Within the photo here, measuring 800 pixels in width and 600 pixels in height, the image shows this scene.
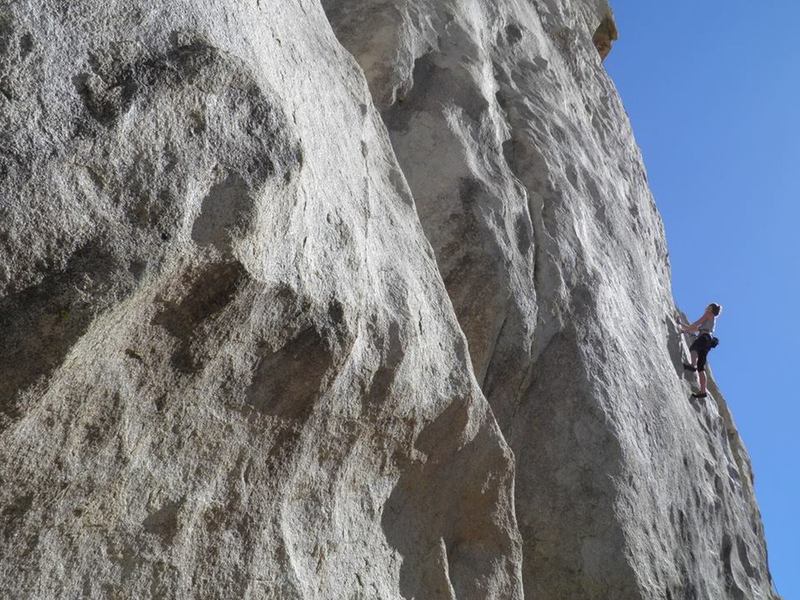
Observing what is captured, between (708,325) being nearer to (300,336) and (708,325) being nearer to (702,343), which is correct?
(702,343)

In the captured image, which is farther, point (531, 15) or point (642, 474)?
point (531, 15)

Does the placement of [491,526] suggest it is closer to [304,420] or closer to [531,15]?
[304,420]

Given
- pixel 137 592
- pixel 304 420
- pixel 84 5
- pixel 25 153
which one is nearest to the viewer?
pixel 25 153

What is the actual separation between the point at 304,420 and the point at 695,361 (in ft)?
26.0

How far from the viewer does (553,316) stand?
23.9 feet

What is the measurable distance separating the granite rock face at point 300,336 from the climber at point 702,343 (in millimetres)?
2454

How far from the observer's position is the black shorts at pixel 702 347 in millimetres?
10750

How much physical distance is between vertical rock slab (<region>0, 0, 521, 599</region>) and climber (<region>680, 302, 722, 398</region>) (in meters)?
6.07

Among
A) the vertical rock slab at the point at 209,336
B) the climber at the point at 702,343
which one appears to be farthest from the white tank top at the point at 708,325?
the vertical rock slab at the point at 209,336

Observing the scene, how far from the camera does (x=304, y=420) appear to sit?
13.5 ft

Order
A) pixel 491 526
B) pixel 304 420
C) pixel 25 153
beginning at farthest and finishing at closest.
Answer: pixel 491 526 < pixel 304 420 < pixel 25 153

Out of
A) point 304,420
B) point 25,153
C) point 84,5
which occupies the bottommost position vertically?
point 25,153

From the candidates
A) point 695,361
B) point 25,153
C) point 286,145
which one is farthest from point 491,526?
point 695,361

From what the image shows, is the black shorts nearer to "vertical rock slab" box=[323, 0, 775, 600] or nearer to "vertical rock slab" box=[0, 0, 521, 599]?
"vertical rock slab" box=[323, 0, 775, 600]
